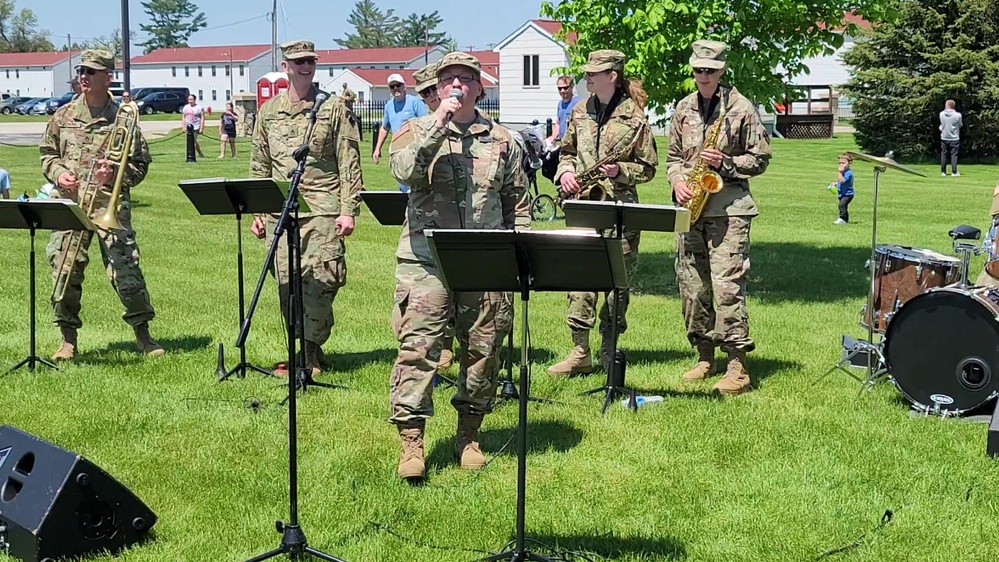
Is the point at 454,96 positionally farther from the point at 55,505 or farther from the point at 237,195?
the point at 237,195

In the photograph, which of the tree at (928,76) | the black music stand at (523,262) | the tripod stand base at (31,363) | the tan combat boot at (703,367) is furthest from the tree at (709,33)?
the tree at (928,76)

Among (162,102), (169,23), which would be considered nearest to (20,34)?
(169,23)

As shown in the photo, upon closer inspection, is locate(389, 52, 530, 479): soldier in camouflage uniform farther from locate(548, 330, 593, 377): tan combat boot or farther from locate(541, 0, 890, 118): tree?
locate(541, 0, 890, 118): tree

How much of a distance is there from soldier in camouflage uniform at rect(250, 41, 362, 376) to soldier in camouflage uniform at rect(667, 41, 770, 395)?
2414mm

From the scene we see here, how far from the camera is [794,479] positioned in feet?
19.6

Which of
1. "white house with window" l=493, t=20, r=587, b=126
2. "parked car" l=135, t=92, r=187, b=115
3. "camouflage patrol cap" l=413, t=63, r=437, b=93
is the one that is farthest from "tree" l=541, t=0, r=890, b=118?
"parked car" l=135, t=92, r=187, b=115

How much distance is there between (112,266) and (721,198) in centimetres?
488

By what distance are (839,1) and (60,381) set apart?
804 cm

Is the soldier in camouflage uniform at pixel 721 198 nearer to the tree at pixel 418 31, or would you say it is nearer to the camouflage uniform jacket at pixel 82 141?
the camouflage uniform jacket at pixel 82 141

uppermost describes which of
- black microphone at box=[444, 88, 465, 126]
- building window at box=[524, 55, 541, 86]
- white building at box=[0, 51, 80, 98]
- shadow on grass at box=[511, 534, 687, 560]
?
white building at box=[0, 51, 80, 98]

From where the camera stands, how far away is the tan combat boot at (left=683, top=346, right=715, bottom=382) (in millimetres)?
8133

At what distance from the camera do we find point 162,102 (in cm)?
6188

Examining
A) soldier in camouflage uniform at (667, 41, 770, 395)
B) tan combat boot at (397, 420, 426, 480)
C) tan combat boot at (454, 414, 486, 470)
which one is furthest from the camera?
soldier in camouflage uniform at (667, 41, 770, 395)

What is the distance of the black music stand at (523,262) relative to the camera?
4336 mm
